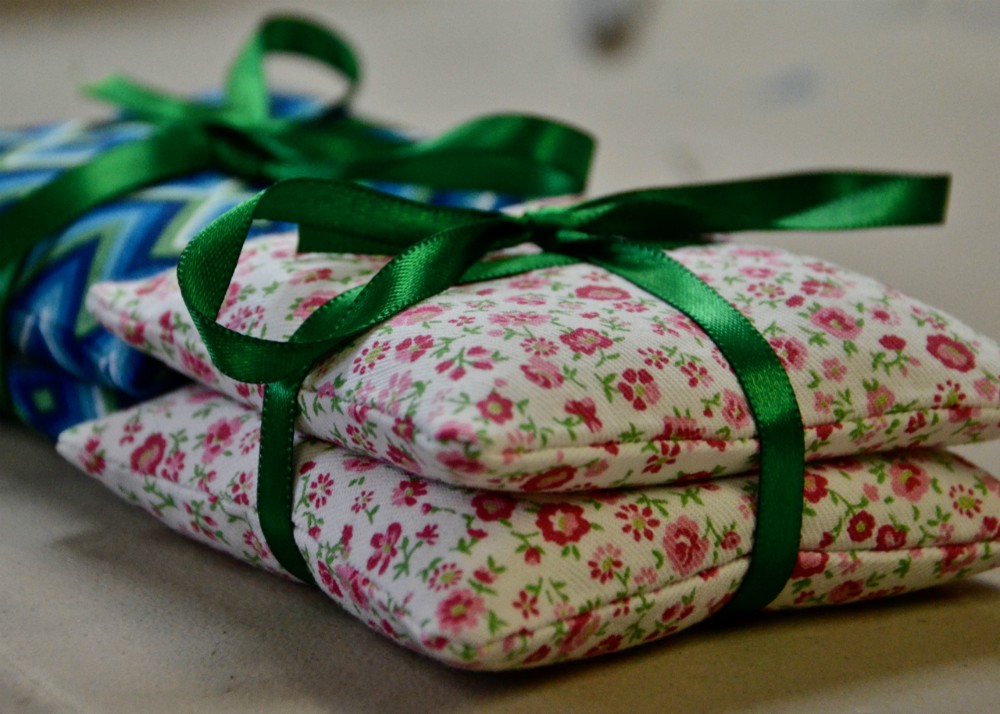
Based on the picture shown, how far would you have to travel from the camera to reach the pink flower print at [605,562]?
63cm

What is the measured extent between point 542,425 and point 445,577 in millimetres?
89

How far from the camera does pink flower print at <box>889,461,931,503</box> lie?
2.43 feet

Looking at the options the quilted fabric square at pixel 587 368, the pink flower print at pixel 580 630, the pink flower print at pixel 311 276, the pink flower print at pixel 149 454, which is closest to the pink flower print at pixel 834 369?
the quilted fabric square at pixel 587 368

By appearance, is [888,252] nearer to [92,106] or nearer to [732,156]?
[732,156]

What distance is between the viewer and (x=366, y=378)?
0.65 m

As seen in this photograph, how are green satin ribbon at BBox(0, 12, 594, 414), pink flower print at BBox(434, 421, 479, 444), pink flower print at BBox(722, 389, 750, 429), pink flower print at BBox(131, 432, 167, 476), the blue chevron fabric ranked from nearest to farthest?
pink flower print at BBox(434, 421, 479, 444), pink flower print at BBox(722, 389, 750, 429), pink flower print at BBox(131, 432, 167, 476), the blue chevron fabric, green satin ribbon at BBox(0, 12, 594, 414)

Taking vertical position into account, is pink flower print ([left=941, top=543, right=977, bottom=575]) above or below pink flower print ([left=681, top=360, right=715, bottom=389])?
below

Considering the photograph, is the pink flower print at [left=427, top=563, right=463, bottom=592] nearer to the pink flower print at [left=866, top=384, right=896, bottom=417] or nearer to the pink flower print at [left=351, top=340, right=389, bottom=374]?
the pink flower print at [left=351, top=340, right=389, bottom=374]

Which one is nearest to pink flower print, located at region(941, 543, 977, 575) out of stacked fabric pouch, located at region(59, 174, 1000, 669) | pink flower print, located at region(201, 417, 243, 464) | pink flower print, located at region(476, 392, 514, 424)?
stacked fabric pouch, located at region(59, 174, 1000, 669)

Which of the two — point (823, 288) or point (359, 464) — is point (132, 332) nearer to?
point (359, 464)

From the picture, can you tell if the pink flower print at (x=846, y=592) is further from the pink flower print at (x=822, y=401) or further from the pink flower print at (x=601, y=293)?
the pink flower print at (x=601, y=293)

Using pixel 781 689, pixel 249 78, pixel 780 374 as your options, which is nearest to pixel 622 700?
pixel 781 689

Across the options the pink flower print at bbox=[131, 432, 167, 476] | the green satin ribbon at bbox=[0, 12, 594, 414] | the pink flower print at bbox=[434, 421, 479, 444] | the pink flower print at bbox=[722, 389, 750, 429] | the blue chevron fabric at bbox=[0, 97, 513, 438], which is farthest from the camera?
the green satin ribbon at bbox=[0, 12, 594, 414]

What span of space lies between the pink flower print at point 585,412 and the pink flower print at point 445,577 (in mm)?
97
